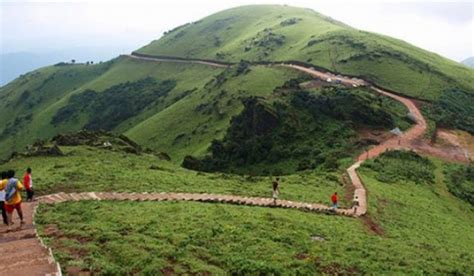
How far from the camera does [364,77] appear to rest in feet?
348

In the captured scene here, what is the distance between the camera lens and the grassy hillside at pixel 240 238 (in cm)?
2336

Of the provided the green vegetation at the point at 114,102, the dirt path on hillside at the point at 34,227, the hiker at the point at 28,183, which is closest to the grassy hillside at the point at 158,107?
the green vegetation at the point at 114,102

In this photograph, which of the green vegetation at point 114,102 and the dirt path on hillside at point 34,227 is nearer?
the dirt path on hillside at point 34,227

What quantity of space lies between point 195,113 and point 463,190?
67.9m

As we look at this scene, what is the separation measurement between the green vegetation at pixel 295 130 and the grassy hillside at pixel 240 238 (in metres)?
24.5

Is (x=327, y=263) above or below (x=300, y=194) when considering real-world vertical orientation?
above

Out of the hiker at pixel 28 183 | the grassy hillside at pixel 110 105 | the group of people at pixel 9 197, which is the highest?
the group of people at pixel 9 197

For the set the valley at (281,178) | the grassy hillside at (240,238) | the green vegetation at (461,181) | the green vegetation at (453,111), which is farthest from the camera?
the green vegetation at (453,111)

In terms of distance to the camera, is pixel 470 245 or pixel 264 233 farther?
pixel 470 245

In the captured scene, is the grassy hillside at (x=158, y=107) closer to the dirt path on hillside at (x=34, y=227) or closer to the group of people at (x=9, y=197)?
the dirt path on hillside at (x=34, y=227)

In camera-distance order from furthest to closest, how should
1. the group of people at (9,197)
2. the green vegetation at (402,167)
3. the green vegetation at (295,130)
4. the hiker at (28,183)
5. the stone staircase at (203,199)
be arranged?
the green vegetation at (295,130) → the green vegetation at (402,167) → the stone staircase at (203,199) → the hiker at (28,183) → the group of people at (9,197)

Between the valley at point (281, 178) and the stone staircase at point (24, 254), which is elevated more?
the stone staircase at point (24, 254)

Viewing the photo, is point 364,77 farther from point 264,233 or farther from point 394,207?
point 264,233

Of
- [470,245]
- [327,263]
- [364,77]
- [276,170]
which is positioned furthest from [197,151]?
[327,263]
